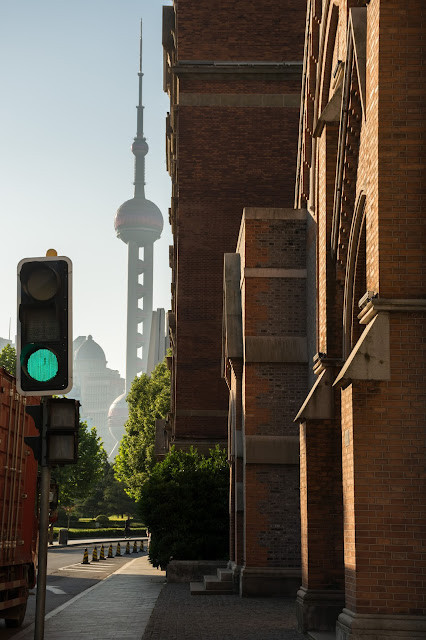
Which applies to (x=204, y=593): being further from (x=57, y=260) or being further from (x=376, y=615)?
(x=57, y=260)

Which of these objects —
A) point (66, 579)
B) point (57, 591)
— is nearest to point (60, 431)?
point (57, 591)

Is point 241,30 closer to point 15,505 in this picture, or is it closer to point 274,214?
point 274,214

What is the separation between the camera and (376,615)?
9828 millimetres

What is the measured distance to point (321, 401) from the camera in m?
13.6

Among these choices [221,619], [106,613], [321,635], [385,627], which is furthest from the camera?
[106,613]

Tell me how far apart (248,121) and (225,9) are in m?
4.20

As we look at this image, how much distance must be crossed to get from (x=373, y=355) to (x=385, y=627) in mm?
2766

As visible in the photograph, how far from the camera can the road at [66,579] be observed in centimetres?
1834

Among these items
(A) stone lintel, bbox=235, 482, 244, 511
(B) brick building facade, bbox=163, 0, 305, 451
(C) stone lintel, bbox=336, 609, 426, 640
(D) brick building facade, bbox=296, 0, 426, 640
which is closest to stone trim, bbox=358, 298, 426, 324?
(D) brick building facade, bbox=296, 0, 426, 640

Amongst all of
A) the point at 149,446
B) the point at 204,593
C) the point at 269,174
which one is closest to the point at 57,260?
the point at 204,593

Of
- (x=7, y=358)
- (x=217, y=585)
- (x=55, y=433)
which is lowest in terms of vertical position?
Answer: (x=217, y=585)

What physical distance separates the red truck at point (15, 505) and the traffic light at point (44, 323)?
5346mm

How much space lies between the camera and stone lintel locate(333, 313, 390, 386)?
32.8ft

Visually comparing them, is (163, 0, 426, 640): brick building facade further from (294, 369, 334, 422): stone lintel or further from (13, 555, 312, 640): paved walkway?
(13, 555, 312, 640): paved walkway
